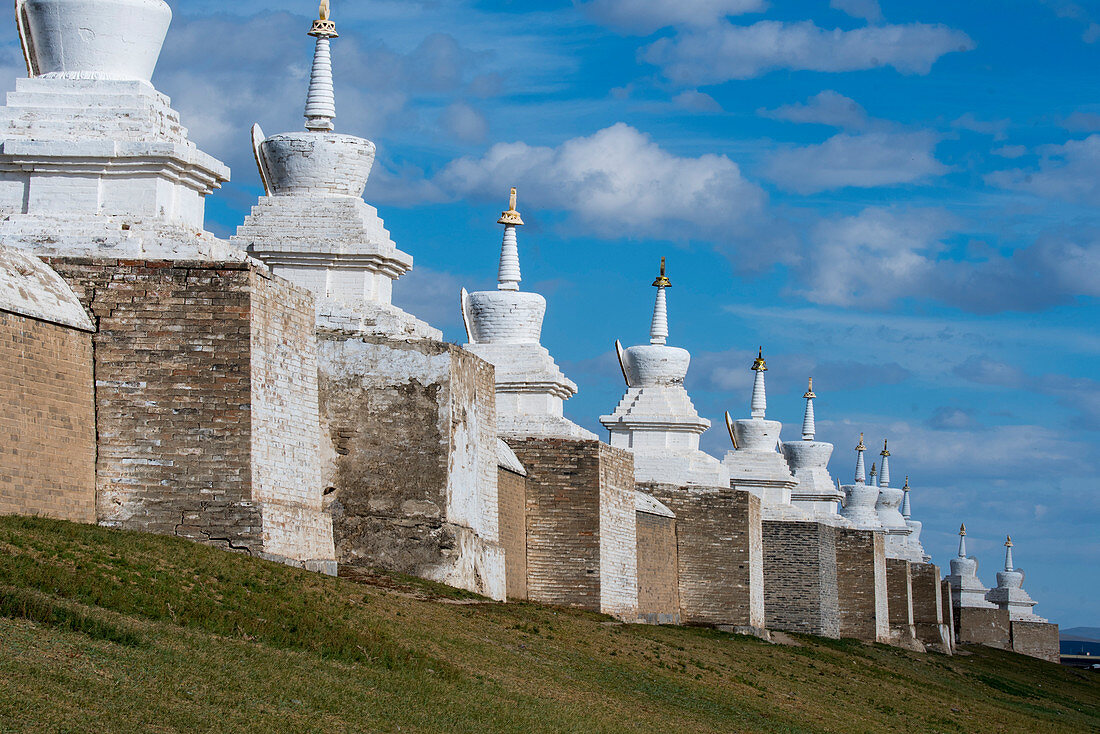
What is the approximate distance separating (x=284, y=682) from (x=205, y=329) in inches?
231

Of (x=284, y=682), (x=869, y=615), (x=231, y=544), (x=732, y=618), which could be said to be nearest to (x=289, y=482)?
(x=231, y=544)

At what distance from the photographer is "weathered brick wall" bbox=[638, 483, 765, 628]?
36562 mm

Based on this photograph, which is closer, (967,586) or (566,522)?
(566,522)

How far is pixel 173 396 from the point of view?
675 inches

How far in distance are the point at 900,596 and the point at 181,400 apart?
42.7m

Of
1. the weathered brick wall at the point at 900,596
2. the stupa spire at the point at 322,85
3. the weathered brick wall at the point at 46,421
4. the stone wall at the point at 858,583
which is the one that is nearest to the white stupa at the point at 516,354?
the stupa spire at the point at 322,85

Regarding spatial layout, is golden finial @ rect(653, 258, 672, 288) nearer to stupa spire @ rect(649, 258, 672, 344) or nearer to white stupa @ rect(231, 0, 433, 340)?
stupa spire @ rect(649, 258, 672, 344)

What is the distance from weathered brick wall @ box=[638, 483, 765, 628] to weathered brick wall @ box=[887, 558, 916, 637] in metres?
19.5

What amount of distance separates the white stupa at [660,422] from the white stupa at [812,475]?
1338cm

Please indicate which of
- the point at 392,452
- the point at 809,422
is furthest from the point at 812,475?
the point at 392,452

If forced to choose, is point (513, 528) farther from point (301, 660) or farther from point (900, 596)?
point (900, 596)

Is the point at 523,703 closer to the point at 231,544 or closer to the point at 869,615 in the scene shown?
the point at 231,544

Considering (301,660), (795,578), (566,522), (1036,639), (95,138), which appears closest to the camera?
(301,660)

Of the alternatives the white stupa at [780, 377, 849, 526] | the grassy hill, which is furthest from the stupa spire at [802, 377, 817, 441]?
the grassy hill
